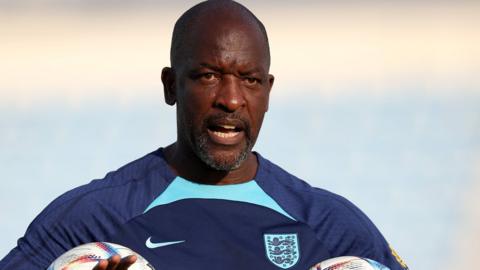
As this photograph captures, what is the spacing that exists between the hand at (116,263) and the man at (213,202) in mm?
410

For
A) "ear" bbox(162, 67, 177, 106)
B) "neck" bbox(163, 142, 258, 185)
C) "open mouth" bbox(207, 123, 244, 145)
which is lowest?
"neck" bbox(163, 142, 258, 185)

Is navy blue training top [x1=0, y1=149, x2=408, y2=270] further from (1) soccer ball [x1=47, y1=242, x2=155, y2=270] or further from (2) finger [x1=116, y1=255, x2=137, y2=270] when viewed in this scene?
(2) finger [x1=116, y1=255, x2=137, y2=270]

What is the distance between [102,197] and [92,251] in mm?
406

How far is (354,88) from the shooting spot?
776 centimetres

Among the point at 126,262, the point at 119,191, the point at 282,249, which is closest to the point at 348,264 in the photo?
the point at 282,249

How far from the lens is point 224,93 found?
4.04 m

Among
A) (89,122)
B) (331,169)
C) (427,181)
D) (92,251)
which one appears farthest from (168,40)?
(92,251)

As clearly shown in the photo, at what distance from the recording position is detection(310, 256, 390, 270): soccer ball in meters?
3.77

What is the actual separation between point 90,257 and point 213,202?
1.89 feet

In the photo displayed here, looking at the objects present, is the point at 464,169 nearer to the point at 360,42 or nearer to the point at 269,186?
the point at 360,42

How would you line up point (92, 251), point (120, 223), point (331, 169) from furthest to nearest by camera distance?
point (331, 169), point (120, 223), point (92, 251)

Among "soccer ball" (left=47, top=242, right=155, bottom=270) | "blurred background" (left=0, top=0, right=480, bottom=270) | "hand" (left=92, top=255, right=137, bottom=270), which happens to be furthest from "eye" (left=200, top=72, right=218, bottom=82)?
"blurred background" (left=0, top=0, right=480, bottom=270)

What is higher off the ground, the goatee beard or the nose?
the nose

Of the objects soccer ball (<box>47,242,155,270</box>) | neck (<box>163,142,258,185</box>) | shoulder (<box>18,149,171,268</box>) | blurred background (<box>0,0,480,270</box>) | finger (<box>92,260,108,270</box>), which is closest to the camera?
finger (<box>92,260,108,270</box>)
